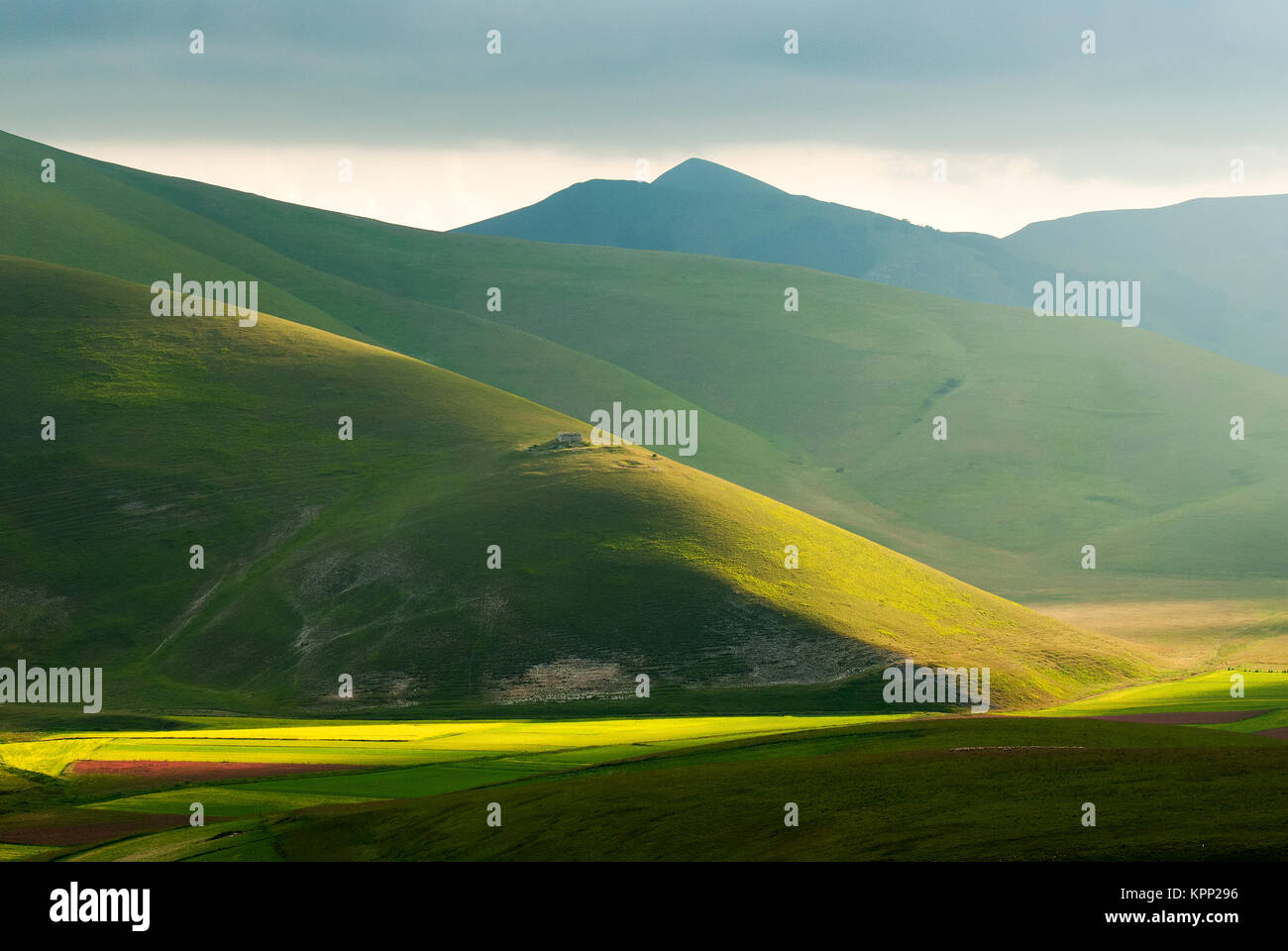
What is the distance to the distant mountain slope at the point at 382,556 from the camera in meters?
98.2

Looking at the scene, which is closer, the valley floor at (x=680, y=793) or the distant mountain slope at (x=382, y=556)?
the valley floor at (x=680, y=793)

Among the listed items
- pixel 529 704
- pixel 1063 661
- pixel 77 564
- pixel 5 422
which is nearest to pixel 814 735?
pixel 529 704

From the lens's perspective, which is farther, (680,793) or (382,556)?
(382,556)

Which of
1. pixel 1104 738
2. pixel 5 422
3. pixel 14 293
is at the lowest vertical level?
pixel 1104 738

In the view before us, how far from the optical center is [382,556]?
362 feet

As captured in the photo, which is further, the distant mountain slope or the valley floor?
the distant mountain slope

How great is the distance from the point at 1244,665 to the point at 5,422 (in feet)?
382

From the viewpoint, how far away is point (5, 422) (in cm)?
13150

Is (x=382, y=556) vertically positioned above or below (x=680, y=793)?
above

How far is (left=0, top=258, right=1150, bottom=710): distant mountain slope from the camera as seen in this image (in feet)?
322
